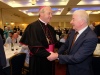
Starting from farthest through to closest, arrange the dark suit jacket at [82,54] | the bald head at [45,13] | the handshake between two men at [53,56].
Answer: the bald head at [45,13], the handshake between two men at [53,56], the dark suit jacket at [82,54]

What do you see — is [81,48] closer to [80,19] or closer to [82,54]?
[82,54]

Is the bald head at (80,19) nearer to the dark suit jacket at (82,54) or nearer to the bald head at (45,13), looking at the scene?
the dark suit jacket at (82,54)

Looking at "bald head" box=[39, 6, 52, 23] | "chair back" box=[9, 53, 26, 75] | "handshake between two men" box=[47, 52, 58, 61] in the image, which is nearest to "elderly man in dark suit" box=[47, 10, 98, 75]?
"handshake between two men" box=[47, 52, 58, 61]

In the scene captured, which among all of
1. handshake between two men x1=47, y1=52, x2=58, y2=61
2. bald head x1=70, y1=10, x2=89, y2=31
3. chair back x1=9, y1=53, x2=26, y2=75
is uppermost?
bald head x1=70, y1=10, x2=89, y2=31

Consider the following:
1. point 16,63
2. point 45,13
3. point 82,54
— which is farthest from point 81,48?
point 16,63

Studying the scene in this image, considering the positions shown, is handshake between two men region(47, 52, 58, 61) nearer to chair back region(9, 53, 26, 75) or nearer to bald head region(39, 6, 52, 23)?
bald head region(39, 6, 52, 23)

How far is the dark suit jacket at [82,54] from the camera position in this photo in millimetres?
1865

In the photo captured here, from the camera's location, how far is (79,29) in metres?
2.00

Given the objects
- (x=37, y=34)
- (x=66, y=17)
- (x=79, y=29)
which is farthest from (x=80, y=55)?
(x=66, y=17)

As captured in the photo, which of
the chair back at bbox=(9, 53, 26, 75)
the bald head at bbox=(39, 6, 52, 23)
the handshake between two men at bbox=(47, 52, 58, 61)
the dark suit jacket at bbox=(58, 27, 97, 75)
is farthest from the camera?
the chair back at bbox=(9, 53, 26, 75)

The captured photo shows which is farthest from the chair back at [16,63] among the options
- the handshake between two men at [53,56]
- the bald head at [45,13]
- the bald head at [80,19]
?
the bald head at [80,19]

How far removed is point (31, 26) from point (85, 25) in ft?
2.54

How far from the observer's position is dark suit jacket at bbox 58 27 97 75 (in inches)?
73.4

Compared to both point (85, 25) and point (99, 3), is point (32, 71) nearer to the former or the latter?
point (85, 25)
